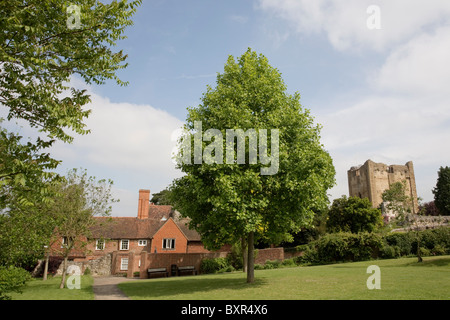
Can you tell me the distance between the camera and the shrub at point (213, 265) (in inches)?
1439

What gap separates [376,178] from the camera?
9719cm

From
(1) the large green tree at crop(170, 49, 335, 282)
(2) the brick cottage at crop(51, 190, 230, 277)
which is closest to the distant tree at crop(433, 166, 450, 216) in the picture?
(2) the brick cottage at crop(51, 190, 230, 277)

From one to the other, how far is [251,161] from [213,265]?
24.1 m

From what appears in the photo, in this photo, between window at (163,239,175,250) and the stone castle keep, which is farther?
the stone castle keep

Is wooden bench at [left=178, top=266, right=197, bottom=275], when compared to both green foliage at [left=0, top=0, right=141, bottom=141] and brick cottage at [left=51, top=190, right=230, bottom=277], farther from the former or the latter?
green foliage at [left=0, top=0, right=141, bottom=141]

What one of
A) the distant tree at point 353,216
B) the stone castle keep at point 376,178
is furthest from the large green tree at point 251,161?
the stone castle keep at point 376,178

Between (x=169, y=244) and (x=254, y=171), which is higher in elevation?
(x=254, y=171)

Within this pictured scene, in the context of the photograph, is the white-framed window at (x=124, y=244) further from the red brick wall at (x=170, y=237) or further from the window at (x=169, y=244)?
the window at (x=169, y=244)

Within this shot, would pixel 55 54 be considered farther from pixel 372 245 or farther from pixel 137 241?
pixel 137 241

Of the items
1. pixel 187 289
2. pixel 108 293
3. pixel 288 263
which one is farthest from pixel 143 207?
pixel 187 289

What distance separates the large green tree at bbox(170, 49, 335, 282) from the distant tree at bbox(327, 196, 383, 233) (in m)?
33.9

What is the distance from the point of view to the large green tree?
15.8 metres
